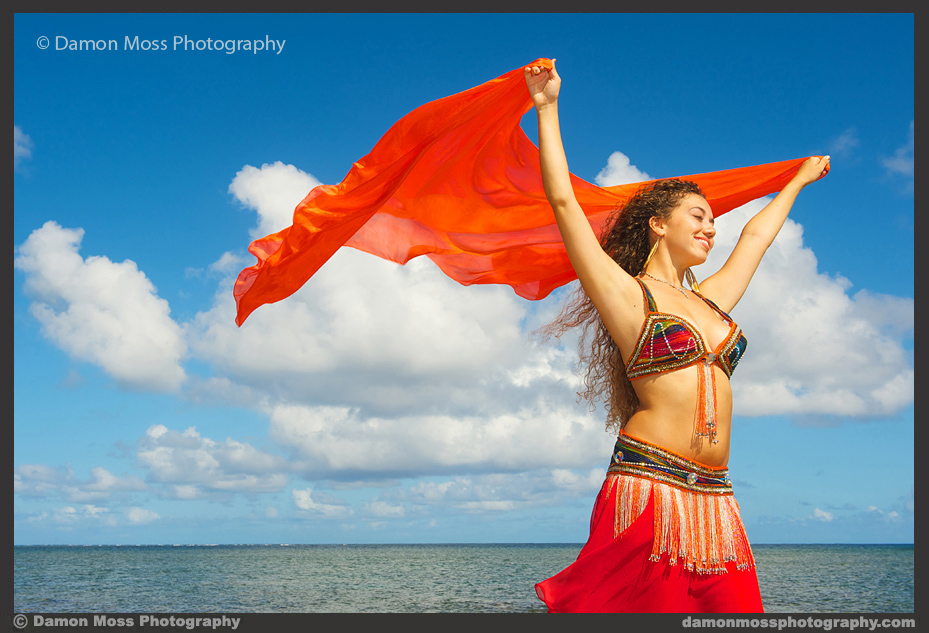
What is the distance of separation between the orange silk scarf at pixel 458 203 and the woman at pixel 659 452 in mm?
768

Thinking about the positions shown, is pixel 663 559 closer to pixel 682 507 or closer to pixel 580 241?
pixel 682 507

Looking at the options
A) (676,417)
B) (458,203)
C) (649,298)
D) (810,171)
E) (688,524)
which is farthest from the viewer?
(458,203)

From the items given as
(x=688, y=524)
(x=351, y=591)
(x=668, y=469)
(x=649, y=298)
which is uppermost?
(x=649, y=298)

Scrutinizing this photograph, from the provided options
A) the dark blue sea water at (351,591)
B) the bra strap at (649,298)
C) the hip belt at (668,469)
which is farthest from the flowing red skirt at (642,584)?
the dark blue sea water at (351,591)

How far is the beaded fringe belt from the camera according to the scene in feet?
9.71

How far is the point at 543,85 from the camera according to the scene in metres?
3.28

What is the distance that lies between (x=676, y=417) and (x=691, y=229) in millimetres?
960

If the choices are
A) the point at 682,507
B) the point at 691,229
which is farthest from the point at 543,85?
the point at 682,507

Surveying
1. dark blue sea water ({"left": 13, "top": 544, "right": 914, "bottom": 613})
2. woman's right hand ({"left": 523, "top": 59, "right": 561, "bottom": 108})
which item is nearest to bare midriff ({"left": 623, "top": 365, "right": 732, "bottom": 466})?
woman's right hand ({"left": 523, "top": 59, "right": 561, "bottom": 108})

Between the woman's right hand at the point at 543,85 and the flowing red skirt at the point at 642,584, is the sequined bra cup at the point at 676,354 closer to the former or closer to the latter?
the flowing red skirt at the point at 642,584

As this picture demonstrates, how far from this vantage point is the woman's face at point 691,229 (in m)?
3.49

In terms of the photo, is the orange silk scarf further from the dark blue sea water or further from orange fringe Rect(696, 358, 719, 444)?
the dark blue sea water

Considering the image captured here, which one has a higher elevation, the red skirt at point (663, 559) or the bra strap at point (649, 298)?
the bra strap at point (649, 298)
